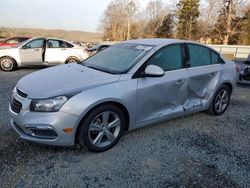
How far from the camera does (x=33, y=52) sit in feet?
31.1

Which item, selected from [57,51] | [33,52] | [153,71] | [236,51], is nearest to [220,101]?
[153,71]

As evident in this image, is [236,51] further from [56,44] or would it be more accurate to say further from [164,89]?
[164,89]

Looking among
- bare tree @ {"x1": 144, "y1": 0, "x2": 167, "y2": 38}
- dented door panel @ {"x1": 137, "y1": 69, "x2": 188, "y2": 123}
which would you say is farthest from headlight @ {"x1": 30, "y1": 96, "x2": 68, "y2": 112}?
bare tree @ {"x1": 144, "y1": 0, "x2": 167, "y2": 38}

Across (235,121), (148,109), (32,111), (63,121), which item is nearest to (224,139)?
(235,121)

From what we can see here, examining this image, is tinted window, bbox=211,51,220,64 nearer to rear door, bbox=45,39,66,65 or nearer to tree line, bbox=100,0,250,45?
rear door, bbox=45,39,66,65

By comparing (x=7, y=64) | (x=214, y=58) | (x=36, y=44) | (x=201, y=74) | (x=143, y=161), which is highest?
(x=214, y=58)

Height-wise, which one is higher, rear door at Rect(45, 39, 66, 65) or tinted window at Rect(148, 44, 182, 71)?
tinted window at Rect(148, 44, 182, 71)

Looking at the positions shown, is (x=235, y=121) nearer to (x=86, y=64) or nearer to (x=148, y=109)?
(x=148, y=109)

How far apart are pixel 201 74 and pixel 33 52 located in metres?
7.41

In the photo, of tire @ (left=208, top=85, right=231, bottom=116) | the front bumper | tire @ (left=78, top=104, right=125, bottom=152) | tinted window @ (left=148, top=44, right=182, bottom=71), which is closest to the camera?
the front bumper

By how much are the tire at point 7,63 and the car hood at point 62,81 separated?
257 inches

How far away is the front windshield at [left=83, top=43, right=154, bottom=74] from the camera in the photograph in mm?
3518

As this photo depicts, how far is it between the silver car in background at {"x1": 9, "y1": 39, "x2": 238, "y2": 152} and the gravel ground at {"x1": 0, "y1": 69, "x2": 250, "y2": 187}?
0.86ft

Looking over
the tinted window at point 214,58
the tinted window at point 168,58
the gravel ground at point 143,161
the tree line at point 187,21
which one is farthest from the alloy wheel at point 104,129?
the tree line at point 187,21
